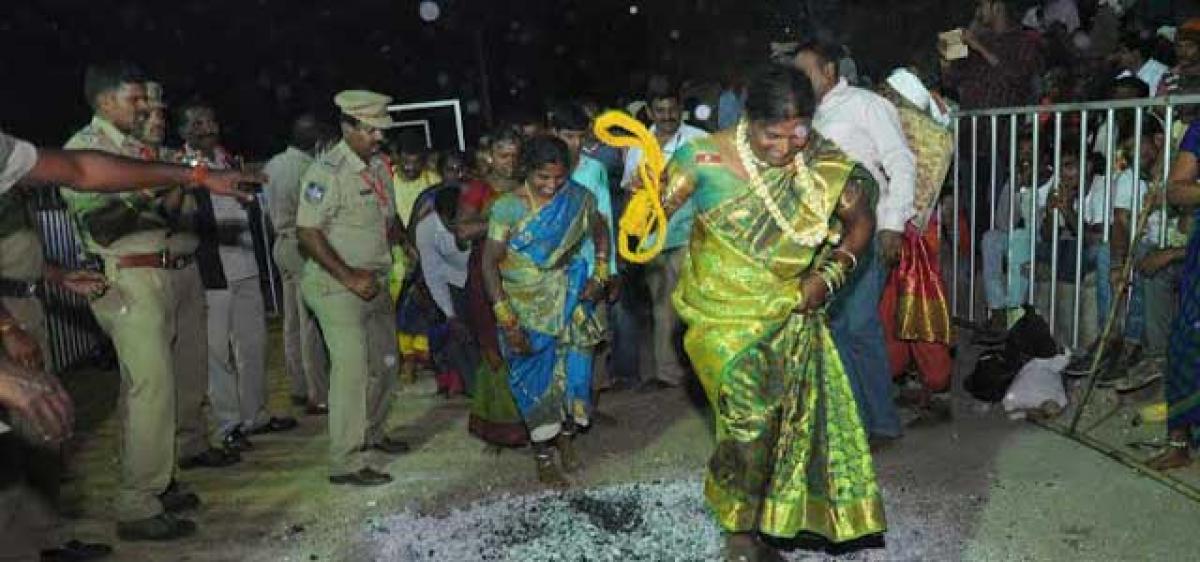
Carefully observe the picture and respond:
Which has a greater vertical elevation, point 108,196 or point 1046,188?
point 108,196

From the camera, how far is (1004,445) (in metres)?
5.54

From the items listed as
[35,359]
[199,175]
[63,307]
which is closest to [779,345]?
[199,175]

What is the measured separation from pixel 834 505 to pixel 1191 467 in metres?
2.23

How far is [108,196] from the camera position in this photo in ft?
15.8

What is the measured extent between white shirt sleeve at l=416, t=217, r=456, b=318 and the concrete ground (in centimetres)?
101

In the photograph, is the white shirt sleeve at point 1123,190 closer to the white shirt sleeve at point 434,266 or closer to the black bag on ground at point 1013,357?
the black bag on ground at point 1013,357

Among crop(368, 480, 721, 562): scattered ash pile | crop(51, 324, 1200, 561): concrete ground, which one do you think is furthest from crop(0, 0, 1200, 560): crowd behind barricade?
crop(368, 480, 721, 562): scattered ash pile

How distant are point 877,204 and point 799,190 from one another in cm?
141

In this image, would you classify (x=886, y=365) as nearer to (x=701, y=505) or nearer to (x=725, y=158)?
(x=701, y=505)

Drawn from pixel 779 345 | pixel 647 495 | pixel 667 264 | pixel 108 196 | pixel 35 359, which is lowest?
pixel 647 495

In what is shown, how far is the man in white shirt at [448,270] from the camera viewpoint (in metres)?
7.28

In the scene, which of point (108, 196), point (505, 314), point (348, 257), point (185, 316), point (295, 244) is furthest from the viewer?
point (295, 244)

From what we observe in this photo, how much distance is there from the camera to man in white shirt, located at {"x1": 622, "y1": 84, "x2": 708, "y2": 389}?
709 cm

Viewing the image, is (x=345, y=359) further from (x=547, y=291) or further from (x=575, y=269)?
(x=575, y=269)
